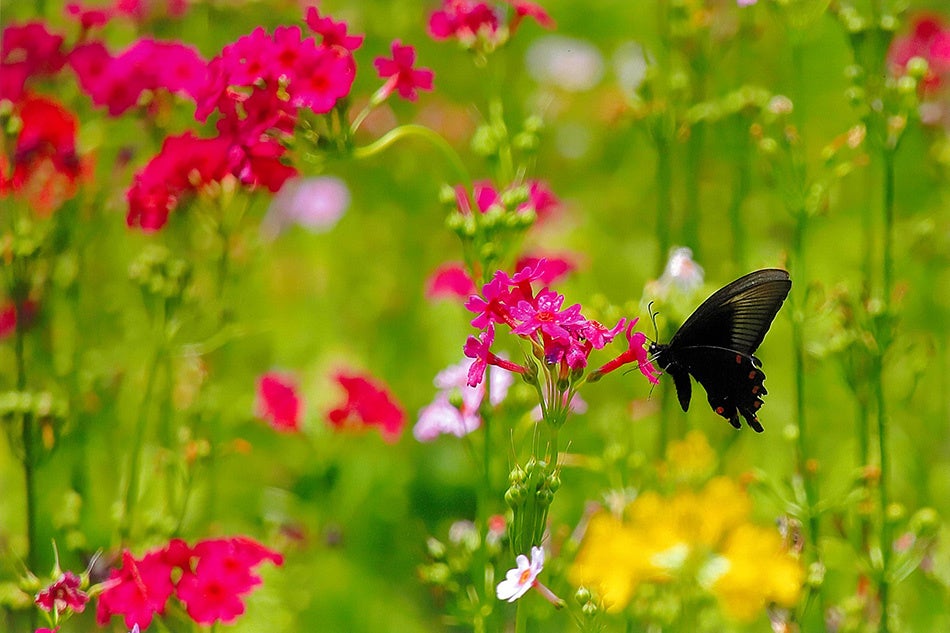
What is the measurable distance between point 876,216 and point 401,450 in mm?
1942

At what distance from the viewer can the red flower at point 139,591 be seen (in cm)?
161

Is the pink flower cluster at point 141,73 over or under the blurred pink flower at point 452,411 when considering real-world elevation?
over

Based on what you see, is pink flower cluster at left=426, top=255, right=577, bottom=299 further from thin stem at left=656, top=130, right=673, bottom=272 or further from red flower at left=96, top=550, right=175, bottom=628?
red flower at left=96, top=550, right=175, bottom=628

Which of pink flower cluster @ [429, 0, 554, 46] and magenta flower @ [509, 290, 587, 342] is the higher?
pink flower cluster @ [429, 0, 554, 46]

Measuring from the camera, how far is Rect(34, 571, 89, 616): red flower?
1.56m

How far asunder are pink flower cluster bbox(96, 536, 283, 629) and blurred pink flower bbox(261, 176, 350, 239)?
243 cm

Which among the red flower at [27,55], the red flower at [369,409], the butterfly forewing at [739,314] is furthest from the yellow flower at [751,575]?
the red flower at [27,55]

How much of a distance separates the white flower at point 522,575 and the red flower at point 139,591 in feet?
1.66

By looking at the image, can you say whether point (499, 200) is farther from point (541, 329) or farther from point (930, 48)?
point (930, 48)

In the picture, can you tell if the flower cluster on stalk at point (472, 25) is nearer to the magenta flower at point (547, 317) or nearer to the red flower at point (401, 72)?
the red flower at point (401, 72)

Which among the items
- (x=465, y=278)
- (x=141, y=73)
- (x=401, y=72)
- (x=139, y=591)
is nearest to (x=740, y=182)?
(x=465, y=278)

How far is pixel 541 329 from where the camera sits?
1.39 meters

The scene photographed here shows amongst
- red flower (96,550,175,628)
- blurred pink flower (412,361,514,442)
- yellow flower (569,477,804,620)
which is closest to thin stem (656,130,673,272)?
blurred pink flower (412,361,514,442)

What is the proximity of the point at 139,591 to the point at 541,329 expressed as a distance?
72cm
